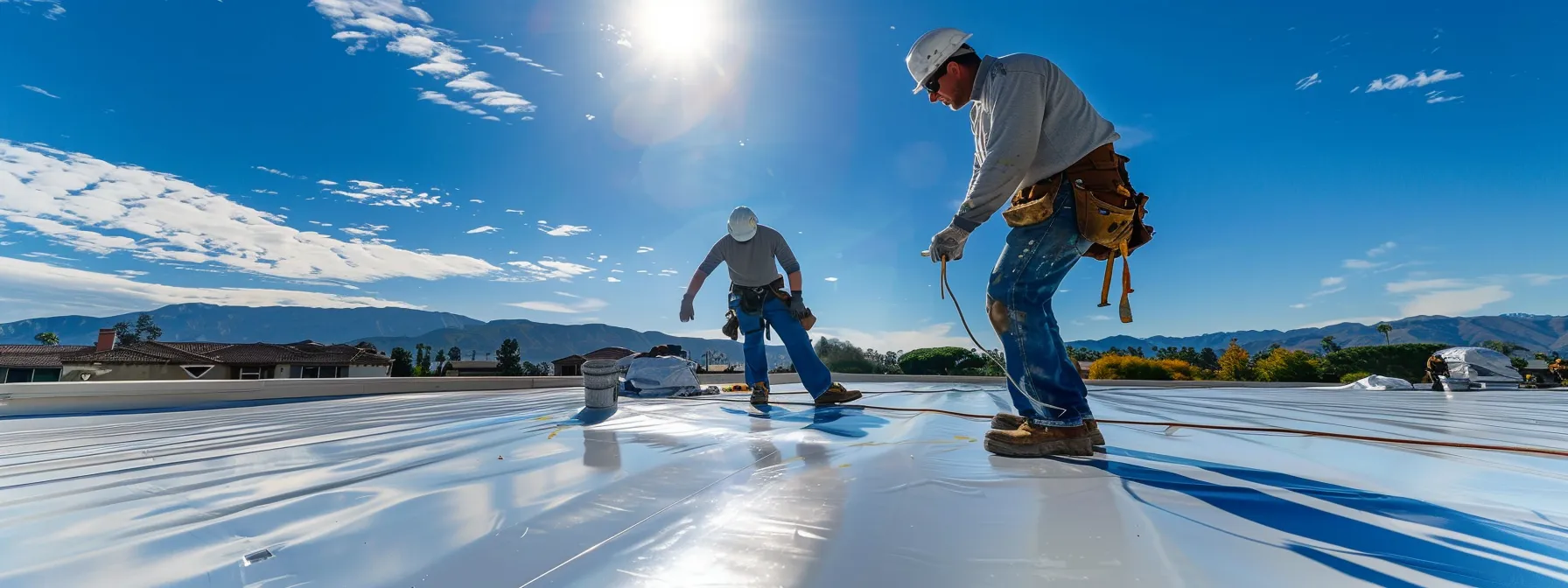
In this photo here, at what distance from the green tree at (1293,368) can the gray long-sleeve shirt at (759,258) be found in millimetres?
23406

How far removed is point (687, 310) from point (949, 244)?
9.01 ft

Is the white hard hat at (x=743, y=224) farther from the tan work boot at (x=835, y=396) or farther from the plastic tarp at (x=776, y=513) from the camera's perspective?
the plastic tarp at (x=776, y=513)

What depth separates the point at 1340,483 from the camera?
131 centimetres

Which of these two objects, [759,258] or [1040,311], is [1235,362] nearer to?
[759,258]

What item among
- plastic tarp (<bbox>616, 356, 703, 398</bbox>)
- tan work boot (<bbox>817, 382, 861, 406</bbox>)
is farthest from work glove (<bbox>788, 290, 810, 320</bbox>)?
plastic tarp (<bbox>616, 356, 703, 398</bbox>)

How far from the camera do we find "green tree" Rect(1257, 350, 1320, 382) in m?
19.3

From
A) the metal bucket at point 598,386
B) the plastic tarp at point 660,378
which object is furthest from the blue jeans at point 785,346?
the metal bucket at point 598,386

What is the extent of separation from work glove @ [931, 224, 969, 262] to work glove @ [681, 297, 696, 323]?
8.67ft

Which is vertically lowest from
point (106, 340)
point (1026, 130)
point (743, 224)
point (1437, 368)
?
point (1437, 368)

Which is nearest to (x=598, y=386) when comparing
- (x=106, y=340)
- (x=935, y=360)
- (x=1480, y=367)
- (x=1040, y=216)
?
(x=1040, y=216)

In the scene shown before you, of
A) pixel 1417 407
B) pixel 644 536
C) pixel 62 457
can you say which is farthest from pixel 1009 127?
pixel 1417 407

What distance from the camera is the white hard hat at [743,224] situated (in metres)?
3.78

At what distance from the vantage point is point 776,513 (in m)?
1.07

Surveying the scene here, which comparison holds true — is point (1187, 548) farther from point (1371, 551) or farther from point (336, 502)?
point (336, 502)
